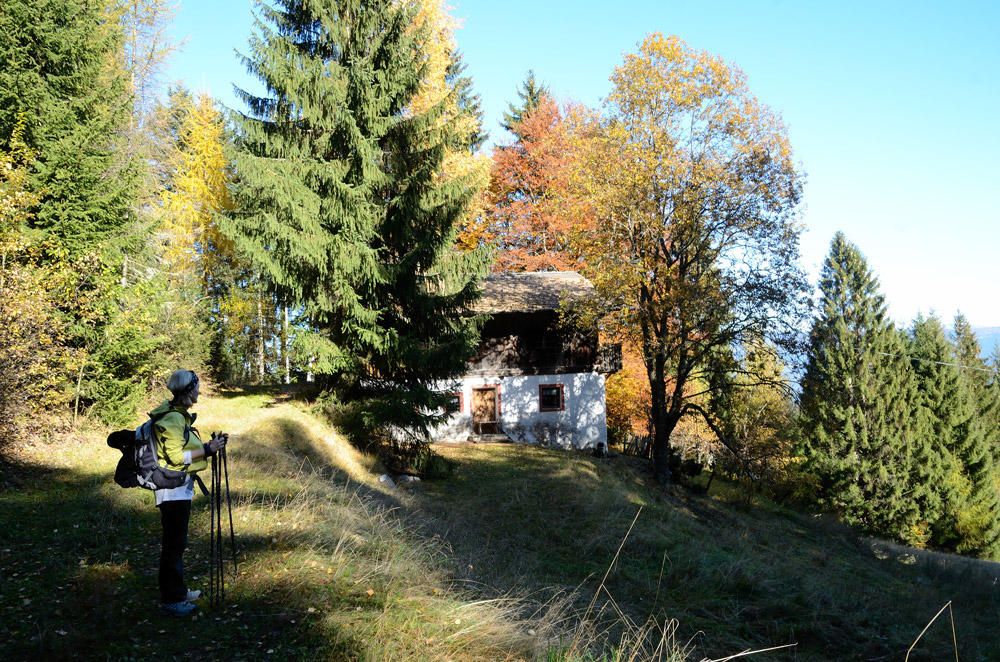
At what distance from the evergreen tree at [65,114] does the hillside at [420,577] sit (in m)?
4.79

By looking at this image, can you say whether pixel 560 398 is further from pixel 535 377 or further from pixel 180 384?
pixel 180 384

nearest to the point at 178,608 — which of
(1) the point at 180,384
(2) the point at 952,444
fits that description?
(1) the point at 180,384

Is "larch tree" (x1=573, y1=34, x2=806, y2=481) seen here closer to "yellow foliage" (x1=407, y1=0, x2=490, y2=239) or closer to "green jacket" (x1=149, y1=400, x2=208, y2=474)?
"yellow foliage" (x1=407, y1=0, x2=490, y2=239)

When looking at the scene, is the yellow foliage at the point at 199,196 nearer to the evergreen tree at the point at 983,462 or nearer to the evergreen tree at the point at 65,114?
the evergreen tree at the point at 65,114

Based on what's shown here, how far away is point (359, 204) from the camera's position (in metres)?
13.7

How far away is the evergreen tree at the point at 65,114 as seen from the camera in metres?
12.0

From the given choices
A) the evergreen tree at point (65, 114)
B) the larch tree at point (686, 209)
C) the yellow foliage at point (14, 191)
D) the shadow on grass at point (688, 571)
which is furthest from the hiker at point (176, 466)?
the larch tree at point (686, 209)

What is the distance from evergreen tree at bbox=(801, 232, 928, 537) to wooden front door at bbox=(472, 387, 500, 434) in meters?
18.0

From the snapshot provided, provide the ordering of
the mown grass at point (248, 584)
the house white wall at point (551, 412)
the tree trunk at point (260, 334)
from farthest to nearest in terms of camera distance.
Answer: the tree trunk at point (260, 334) < the house white wall at point (551, 412) < the mown grass at point (248, 584)

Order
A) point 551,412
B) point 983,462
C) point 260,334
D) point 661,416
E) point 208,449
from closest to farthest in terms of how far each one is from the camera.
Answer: point 208,449 → point 661,416 → point 551,412 → point 260,334 → point 983,462

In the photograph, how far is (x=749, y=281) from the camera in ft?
60.7

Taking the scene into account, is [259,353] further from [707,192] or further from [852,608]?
[852,608]

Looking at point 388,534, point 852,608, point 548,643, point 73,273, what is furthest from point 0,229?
point 852,608

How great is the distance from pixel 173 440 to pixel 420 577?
2.89m
